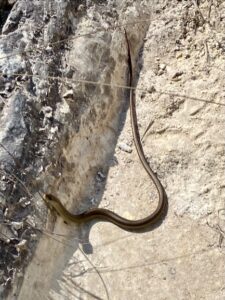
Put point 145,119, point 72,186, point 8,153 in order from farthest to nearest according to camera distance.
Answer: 1. point 145,119
2. point 72,186
3. point 8,153

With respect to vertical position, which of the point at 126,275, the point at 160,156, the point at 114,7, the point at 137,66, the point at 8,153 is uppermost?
the point at 114,7

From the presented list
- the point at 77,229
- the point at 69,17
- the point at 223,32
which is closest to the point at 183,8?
the point at 223,32

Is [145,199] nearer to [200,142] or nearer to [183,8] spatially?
[200,142]

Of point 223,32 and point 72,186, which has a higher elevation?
point 223,32

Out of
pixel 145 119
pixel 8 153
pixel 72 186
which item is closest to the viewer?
pixel 8 153

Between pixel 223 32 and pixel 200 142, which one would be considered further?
pixel 223 32

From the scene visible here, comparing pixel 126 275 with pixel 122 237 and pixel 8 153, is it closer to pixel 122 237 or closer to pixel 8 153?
pixel 122 237
